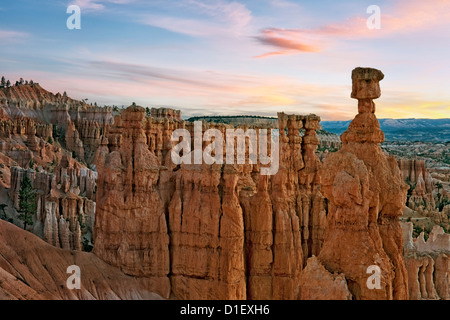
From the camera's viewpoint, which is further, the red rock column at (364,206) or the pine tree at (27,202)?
the pine tree at (27,202)

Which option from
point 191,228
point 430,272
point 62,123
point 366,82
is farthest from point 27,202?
point 62,123

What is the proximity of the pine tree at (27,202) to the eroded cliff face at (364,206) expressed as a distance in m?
33.8

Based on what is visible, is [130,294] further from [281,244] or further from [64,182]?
[64,182]

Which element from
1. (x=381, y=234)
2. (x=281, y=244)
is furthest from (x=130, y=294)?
(x=381, y=234)

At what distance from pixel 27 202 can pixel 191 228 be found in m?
22.8
